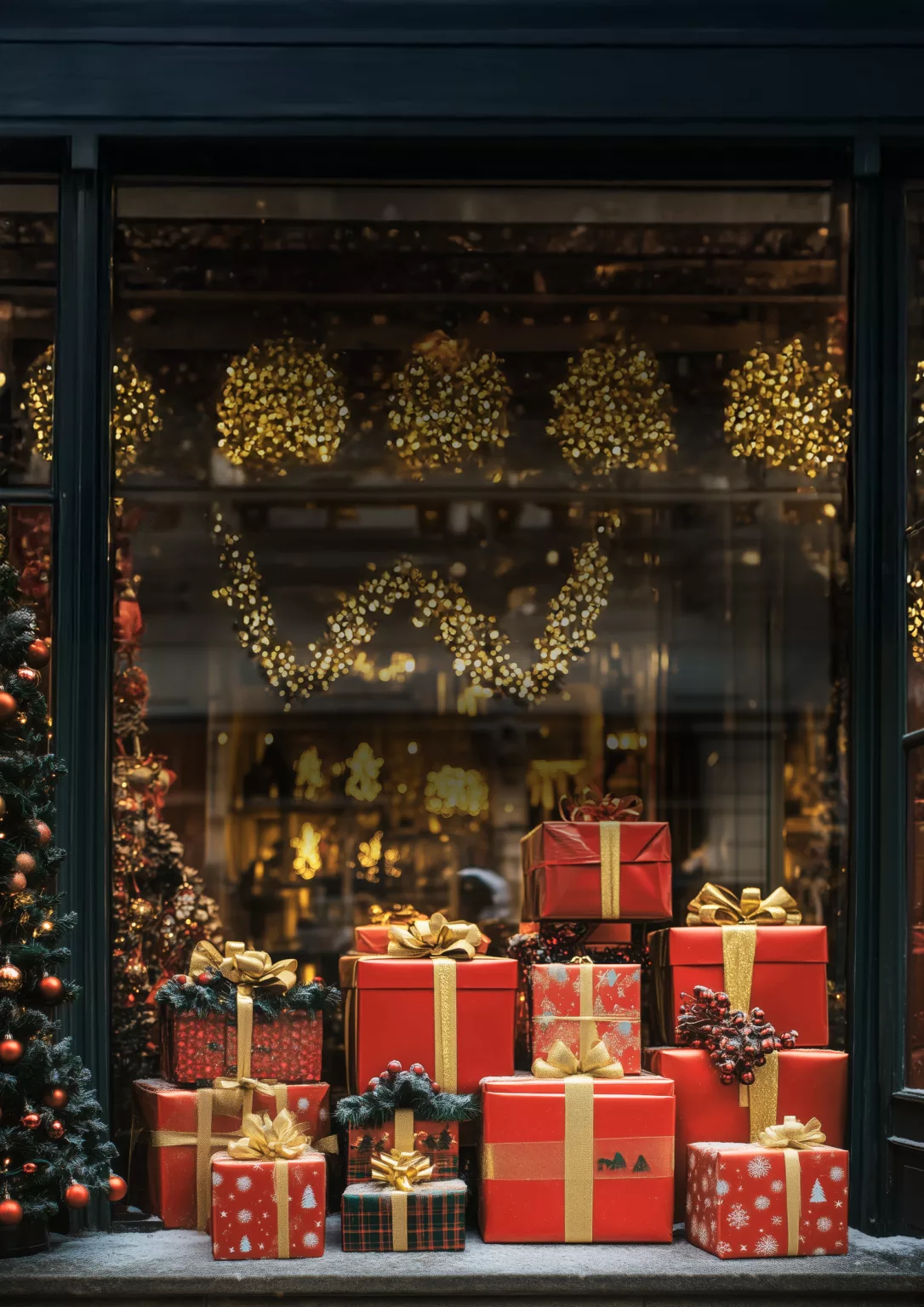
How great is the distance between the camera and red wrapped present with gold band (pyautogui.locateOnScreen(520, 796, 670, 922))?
539cm

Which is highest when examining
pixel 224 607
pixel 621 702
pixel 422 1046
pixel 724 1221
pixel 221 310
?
pixel 221 310

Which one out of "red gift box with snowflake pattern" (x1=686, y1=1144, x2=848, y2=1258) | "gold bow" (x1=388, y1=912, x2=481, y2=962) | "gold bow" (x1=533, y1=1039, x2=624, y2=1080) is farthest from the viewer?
"gold bow" (x1=388, y1=912, x2=481, y2=962)

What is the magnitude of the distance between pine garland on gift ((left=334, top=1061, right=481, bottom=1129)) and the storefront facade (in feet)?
3.00

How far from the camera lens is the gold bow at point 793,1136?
185 inches

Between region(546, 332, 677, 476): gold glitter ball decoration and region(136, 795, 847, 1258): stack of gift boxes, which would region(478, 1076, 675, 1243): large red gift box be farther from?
region(546, 332, 677, 476): gold glitter ball decoration

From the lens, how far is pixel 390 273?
6.70m

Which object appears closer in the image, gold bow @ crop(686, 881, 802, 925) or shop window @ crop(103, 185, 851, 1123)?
gold bow @ crop(686, 881, 802, 925)

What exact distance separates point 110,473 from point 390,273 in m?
1.94

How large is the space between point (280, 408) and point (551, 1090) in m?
3.67

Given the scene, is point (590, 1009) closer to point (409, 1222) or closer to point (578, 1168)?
point (578, 1168)

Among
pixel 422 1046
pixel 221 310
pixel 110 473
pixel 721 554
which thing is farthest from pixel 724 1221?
pixel 221 310

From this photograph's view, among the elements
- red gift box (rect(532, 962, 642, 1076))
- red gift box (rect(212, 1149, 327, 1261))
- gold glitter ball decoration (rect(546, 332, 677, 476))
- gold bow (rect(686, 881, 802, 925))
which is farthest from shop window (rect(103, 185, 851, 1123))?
red gift box (rect(212, 1149, 327, 1261))

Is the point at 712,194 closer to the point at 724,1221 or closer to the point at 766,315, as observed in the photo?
the point at 766,315

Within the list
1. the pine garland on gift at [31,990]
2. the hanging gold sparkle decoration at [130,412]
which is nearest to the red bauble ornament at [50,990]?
the pine garland on gift at [31,990]
